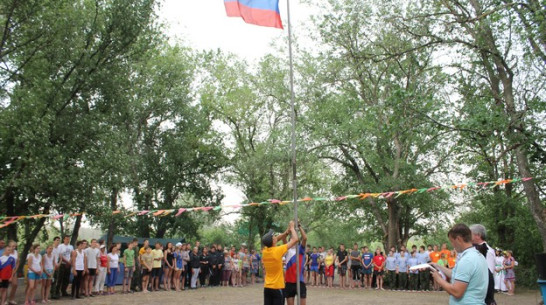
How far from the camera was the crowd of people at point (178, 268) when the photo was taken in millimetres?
12742

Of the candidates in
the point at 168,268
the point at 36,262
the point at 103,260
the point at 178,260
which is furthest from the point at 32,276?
the point at 178,260

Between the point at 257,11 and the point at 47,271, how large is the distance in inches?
368

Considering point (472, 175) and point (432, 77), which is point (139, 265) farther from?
point (472, 175)

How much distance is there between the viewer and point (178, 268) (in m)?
17.8

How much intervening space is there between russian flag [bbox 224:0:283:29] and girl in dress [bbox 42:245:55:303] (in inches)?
344

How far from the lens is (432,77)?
22125 millimetres

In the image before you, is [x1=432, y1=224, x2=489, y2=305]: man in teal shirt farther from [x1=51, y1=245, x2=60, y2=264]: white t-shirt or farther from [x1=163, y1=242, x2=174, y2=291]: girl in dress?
[x1=163, y1=242, x2=174, y2=291]: girl in dress

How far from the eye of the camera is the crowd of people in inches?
502

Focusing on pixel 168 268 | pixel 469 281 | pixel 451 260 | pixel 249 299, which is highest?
pixel 469 281

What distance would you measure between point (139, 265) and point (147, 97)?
41.5 ft

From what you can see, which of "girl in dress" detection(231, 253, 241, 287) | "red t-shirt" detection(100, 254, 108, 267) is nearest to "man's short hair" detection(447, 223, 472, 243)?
"red t-shirt" detection(100, 254, 108, 267)

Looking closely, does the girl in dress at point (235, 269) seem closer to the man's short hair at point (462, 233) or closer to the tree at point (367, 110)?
the tree at point (367, 110)

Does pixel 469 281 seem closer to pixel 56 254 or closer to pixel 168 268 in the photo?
pixel 56 254

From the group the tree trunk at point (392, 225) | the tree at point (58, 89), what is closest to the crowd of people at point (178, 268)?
the tree at point (58, 89)
